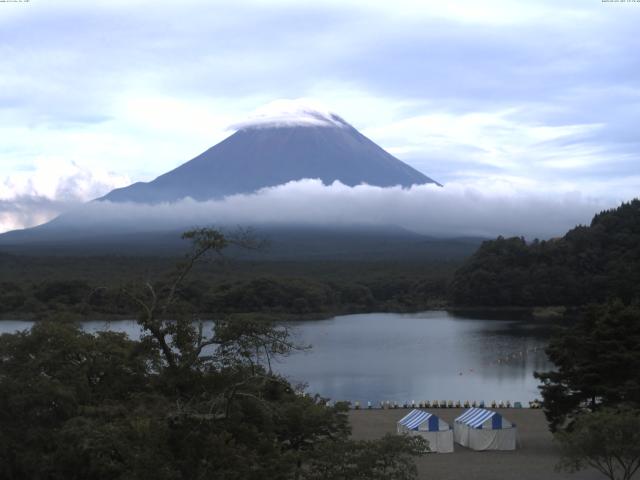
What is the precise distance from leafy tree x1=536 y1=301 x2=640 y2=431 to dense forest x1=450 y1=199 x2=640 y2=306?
36.7 meters

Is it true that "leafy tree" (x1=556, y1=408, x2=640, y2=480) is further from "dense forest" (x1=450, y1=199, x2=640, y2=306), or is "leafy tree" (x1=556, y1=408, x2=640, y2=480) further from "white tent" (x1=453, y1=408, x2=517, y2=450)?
"dense forest" (x1=450, y1=199, x2=640, y2=306)

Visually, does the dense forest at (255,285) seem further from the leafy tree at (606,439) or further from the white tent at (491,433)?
the leafy tree at (606,439)

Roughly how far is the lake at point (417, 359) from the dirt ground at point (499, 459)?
4143 mm

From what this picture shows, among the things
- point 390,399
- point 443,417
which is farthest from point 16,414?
point 390,399

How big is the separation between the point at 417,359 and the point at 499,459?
17.4 metres

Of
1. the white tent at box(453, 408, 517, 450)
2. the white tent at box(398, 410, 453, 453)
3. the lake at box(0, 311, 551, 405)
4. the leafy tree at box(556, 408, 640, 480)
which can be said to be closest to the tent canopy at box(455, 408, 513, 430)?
the white tent at box(453, 408, 517, 450)

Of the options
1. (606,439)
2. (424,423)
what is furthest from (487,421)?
(606,439)

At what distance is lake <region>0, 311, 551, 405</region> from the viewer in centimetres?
2502

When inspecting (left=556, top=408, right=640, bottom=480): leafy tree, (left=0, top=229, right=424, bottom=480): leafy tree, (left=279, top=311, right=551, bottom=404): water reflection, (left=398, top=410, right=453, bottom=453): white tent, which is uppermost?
(left=0, top=229, right=424, bottom=480): leafy tree

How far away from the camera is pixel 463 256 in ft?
310

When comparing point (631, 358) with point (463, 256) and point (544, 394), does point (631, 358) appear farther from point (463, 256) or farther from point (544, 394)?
point (463, 256)

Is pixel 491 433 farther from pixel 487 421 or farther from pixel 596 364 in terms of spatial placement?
pixel 596 364

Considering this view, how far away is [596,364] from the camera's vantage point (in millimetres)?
14719

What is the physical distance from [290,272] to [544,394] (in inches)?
2051
